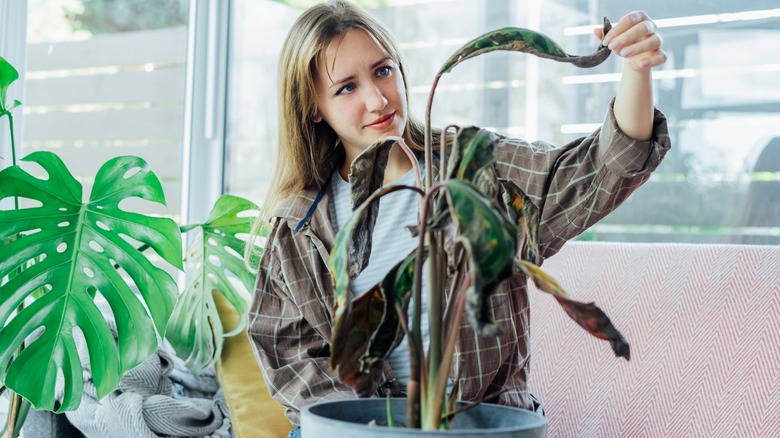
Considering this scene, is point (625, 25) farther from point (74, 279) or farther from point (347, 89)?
point (74, 279)

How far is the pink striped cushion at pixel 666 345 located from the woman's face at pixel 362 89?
60 cm

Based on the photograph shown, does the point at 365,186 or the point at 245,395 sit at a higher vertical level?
the point at 365,186

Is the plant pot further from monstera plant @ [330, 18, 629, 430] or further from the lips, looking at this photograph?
the lips

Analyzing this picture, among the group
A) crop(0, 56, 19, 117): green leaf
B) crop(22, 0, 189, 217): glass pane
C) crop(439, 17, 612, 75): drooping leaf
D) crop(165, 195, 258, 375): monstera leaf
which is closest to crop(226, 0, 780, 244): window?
crop(22, 0, 189, 217): glass pane

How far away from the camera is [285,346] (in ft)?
4.50

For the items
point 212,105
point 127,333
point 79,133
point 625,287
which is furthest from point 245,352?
point 212,105

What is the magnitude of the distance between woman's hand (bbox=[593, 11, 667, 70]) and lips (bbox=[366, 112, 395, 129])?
1.63 feet

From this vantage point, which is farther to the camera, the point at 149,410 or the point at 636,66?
the point at 149,410

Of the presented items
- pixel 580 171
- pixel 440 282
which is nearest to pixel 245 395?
pixel 580 171

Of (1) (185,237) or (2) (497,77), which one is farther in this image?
(1) (185,237)

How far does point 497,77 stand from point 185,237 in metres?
1.10

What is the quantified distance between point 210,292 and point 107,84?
0.96 metres

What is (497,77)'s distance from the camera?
2.47 metres

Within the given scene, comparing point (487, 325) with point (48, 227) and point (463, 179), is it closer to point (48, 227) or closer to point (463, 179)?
point (463, 179)
